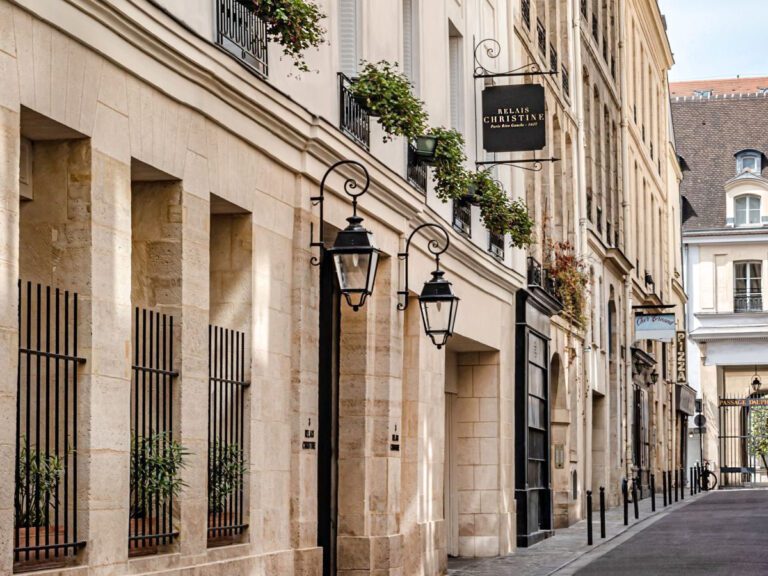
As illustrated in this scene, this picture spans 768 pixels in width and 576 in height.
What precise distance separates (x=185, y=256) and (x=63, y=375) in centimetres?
173

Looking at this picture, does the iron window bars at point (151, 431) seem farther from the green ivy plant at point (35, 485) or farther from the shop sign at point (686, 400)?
the shop sign at point (686, 400)

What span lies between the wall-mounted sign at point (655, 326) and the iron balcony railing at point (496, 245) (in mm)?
18241

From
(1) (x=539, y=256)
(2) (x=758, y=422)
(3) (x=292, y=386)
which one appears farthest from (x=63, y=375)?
(2) (x=758, y=422)

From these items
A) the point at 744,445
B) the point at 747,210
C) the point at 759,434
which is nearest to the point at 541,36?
the point at 759,434

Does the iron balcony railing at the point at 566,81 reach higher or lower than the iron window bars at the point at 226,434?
higher

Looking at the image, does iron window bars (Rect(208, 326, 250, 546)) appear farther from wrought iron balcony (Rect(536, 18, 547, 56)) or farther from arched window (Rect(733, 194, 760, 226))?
arched window (Rect(733, 194, 760, 226))

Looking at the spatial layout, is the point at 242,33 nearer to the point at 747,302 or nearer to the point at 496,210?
the point at 496,210

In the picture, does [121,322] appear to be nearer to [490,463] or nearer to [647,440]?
[490,463]

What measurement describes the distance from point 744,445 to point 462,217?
153ft

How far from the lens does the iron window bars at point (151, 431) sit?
Answer: 10.3 metres

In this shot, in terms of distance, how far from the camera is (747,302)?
215 ft

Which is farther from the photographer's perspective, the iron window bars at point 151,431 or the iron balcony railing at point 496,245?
the iron balcony railing at point 496,245

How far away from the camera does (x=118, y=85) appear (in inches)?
387

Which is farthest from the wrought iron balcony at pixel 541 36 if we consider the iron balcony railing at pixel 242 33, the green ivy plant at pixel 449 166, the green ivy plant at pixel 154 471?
the green ivy plant at pixel 154 471
